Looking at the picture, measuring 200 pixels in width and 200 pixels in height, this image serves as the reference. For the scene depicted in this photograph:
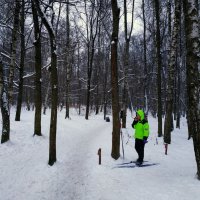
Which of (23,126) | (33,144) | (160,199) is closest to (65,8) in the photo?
(23,126)

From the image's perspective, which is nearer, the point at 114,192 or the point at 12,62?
the point at 114,192

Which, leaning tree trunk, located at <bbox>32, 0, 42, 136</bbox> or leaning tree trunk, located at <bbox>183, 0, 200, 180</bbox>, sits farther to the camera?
leaning tree trunk, located at <bbox>32, 0, 42, 136</bbox>

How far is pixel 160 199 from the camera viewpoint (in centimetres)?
579

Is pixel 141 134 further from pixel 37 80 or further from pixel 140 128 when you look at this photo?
pixel 37 80

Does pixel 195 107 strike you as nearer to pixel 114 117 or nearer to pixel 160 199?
pixel 160 199

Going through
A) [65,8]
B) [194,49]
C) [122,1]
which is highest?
[65,8]

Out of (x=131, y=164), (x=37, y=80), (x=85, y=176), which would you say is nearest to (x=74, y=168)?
(x=85, y=176)

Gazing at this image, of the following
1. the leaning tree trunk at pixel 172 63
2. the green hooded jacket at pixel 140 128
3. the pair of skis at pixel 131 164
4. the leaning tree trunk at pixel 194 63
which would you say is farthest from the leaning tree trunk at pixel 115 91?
the leaning tree trunk at pixel 172 63

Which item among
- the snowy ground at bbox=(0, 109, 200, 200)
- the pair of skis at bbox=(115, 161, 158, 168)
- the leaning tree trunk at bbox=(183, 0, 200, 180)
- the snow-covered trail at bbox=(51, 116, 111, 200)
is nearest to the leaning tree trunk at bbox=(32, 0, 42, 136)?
the snowy ground at bbox=(0, 109, 200, 200)

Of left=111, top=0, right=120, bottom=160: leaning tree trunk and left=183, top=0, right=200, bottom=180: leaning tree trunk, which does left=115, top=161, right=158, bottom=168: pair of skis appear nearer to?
left=111, top=0, right=120, bottom=160: leaning tree trunk

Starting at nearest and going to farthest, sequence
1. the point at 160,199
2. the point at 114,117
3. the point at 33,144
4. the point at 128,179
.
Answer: the point at 160,199
the point at 128,179
the point at 114,117
the point at 33,144

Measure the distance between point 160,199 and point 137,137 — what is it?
13.0 ft

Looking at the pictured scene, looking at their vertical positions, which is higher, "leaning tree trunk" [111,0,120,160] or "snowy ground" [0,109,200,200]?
"leaning tree trunk" [111,0,120,160]

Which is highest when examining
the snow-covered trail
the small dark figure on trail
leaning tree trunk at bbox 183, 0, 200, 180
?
leaning tree trunk at bbox 183, 0, 200, 180
